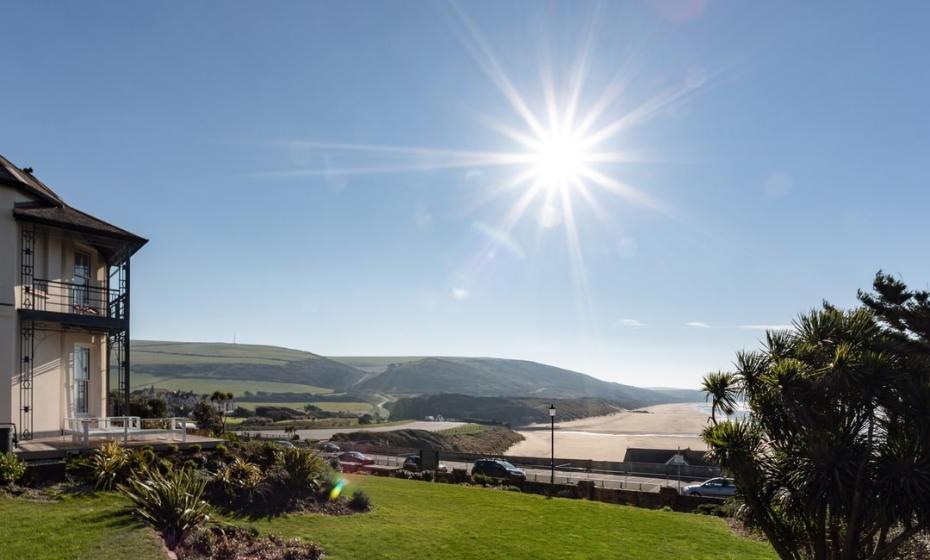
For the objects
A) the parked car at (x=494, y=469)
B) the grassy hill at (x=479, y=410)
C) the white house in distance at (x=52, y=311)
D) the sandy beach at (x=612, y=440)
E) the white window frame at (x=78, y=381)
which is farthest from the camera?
the grassy hill at (x=479, y=410)

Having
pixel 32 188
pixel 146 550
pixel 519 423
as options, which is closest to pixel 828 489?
pixel 146 550

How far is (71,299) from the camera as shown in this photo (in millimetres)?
21234

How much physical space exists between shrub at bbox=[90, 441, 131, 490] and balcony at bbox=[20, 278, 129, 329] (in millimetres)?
5351

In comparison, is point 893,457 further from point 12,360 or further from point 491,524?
point 12,360

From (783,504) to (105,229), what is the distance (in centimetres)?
2158


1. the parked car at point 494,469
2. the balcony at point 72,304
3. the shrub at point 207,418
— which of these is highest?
the balcony at point 72,304

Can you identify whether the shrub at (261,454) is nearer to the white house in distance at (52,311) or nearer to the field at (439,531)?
the field at (439,531)

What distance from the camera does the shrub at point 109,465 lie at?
14.4 meters

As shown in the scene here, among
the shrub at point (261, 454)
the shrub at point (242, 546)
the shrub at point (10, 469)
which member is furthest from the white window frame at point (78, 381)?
the shrub at point (242, 546)

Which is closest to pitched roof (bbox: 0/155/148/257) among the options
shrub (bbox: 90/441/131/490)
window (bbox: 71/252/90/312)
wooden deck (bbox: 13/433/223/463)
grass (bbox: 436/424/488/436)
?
window (bbox: 71/252/90/312)

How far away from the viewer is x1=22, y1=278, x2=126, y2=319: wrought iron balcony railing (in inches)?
750

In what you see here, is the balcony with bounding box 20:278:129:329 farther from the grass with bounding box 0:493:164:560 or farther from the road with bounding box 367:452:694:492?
the road with bounding box 367:452:694:492

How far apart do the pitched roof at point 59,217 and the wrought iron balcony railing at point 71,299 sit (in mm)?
1752

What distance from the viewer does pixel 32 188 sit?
19.0 metres
